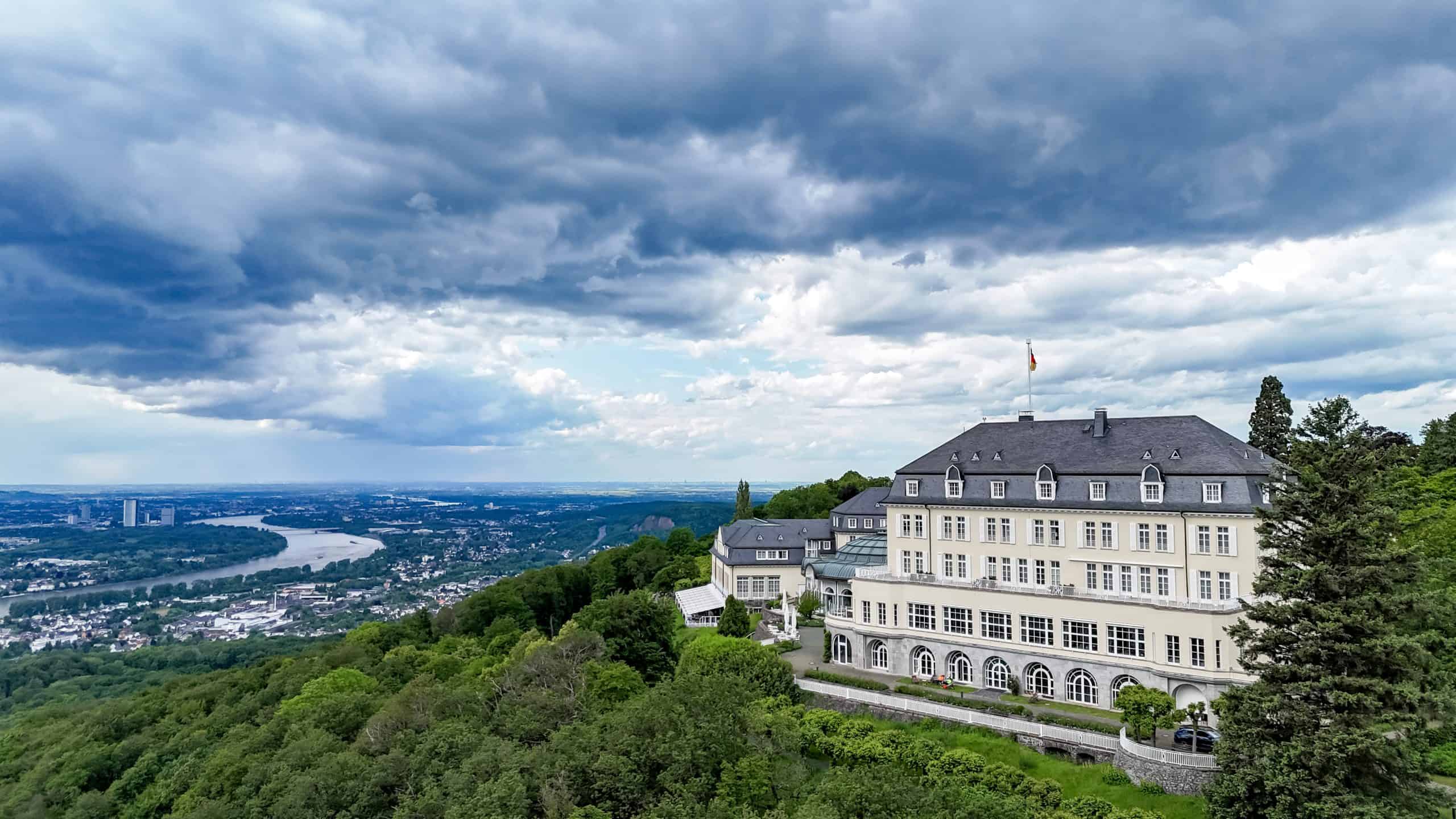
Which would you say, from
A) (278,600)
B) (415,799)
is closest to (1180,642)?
(415,799)

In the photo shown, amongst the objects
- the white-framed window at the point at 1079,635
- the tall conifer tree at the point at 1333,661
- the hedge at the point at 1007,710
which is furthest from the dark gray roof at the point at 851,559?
Answer: the tall conifer tree at the point at 1333,661

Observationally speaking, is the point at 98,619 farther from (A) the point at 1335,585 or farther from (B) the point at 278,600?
(A) the point at 1335,585

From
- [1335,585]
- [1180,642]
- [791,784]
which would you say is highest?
[1335,585]

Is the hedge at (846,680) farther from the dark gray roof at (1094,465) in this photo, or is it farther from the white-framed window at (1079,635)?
the dark gray roof at (1094,465)

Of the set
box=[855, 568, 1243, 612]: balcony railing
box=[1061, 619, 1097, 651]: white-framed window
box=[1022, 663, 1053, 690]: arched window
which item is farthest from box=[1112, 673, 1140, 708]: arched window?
box=[855, 568, 1243, 612]: balcony railing

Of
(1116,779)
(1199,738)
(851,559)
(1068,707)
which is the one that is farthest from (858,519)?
(1116,779)

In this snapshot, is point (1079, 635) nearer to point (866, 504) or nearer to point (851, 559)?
point (851, 559)

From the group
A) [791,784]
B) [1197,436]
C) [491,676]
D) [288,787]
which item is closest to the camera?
[791,784]
